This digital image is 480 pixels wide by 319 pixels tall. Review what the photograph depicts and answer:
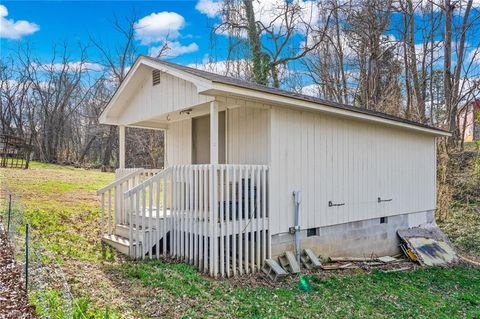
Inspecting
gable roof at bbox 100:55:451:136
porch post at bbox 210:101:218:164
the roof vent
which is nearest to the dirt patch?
porch post at bbox 210:101:218:164

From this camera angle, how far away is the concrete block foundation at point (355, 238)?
6.66m

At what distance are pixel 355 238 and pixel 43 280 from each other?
6.24 meters

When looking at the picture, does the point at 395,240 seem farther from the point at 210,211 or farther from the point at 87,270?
the point at 87,270

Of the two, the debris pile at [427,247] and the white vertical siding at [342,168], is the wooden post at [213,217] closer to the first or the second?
the white vertical siding at [342,168]

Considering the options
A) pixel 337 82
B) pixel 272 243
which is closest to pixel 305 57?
pixel 337 82

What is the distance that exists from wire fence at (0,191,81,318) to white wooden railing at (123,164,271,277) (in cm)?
145

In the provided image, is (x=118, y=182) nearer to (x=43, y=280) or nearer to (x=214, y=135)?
(x=214, y=135)

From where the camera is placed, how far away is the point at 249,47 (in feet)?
55.9

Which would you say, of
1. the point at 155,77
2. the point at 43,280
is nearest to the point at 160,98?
the point at 155,77

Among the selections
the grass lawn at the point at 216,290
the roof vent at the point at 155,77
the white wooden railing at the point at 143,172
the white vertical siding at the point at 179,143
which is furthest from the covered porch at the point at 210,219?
the white vertical siding at the point at 179,143

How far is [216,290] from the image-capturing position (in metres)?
4.80

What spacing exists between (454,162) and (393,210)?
225 inches

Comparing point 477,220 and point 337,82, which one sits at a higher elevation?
point 337,82

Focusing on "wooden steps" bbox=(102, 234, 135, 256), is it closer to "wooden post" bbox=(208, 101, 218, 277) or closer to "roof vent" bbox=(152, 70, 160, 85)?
"wooden post" bbox=(208, 101, 218, 277)
